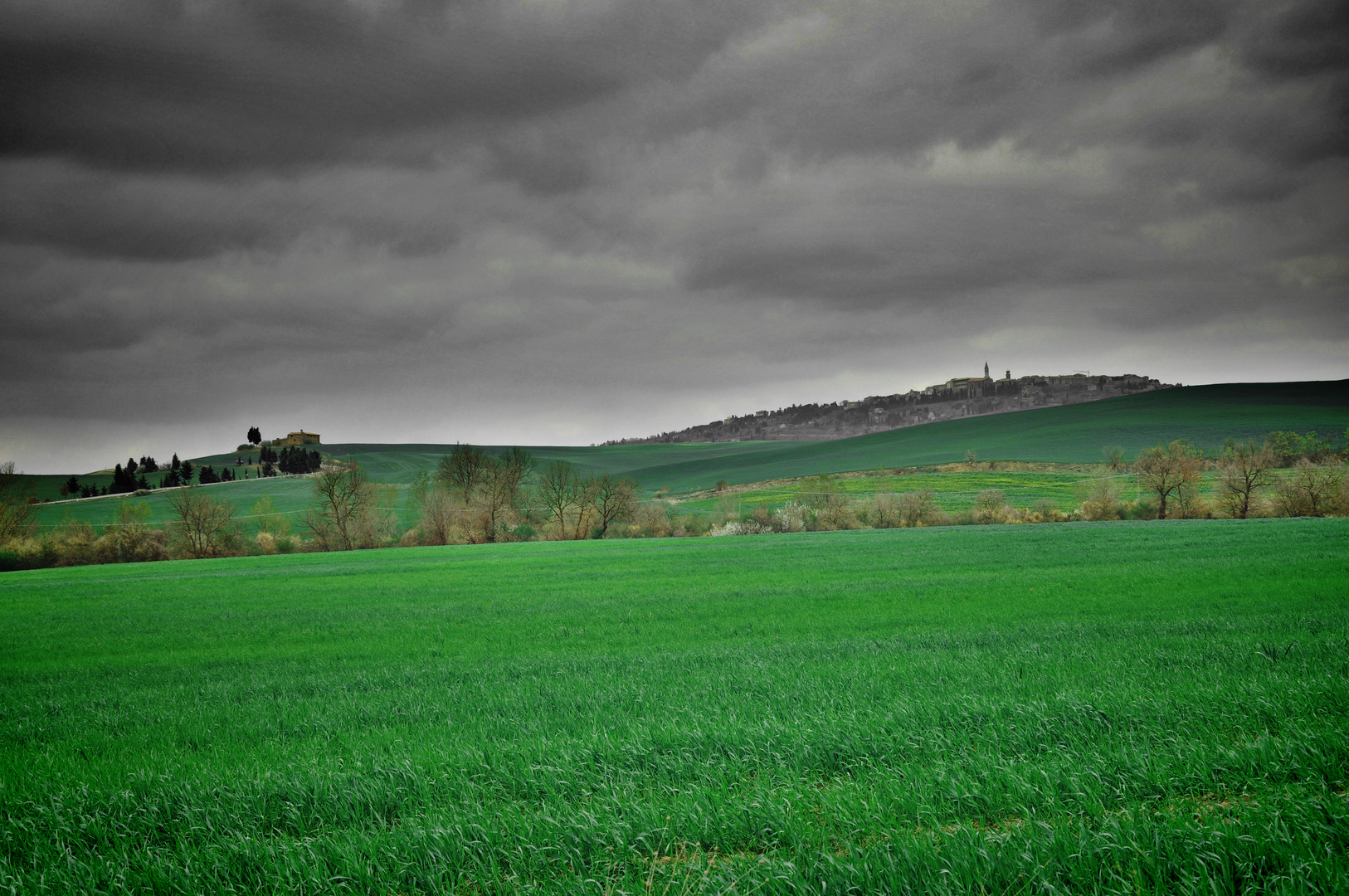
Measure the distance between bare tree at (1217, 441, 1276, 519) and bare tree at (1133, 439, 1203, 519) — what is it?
2109 mm

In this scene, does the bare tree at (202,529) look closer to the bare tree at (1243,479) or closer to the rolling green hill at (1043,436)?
the rolling green hill at (1043,436)

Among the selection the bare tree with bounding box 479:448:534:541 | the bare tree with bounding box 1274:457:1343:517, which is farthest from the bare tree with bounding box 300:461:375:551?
the bare tree with bounding box 1274:457:1343:517

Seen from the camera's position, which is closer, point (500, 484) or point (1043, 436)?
point (500, 484)

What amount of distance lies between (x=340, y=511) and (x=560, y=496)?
23.2 m

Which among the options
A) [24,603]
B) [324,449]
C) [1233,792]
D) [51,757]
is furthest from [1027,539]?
[324,449]

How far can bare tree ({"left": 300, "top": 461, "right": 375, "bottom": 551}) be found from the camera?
207ft

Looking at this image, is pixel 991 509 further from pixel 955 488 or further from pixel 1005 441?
pixel 1005 441

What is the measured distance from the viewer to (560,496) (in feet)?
221

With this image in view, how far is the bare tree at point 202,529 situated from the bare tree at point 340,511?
6.98m

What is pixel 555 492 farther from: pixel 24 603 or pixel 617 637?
pixel 617 637

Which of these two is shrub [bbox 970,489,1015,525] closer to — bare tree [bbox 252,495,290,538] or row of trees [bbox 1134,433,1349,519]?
row of trees [bbox 1134,433,1349,519]

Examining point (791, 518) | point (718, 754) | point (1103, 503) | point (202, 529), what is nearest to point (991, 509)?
point (1103, 503)

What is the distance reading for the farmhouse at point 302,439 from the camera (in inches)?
7065

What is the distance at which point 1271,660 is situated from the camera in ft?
23.6
